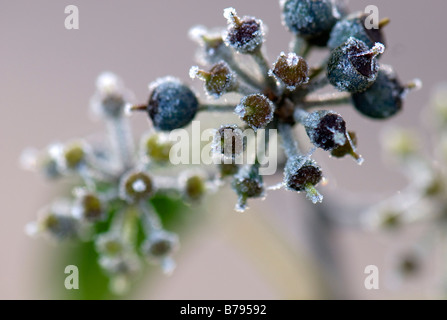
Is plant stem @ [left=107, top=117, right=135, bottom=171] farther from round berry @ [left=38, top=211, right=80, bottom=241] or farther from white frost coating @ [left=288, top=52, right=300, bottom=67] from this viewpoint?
white frost coating @ [left=288, top=52, right=300, bottom=67]

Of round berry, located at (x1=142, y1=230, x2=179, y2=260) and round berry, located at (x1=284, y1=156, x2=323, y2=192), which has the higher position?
round berry, located at (x1=284, y1=156, x2=323, y2=192)

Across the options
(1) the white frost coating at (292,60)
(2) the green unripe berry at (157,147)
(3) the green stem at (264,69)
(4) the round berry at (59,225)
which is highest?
(3) the green stem at (264,69)

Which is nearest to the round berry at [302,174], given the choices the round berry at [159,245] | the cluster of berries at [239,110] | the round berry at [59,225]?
the cluster of berries at [239,110]

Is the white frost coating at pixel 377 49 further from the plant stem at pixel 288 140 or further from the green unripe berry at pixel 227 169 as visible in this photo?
the green unripe berry at pixel 227 169

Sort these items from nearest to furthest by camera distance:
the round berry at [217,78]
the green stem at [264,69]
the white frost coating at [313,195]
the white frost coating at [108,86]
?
the white frost coating at [313,195]
the round berry at [217,78]
the green stem at [264,69]
the white frost coating at [108,86]

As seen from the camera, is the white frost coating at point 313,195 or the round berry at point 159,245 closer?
the white frost coating at point 313,195

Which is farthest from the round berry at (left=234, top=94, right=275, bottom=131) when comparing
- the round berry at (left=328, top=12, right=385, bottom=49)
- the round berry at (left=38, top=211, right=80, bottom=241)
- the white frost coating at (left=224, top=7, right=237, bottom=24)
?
the round berry at (left=38, top=211, right=80, bottom=241)
